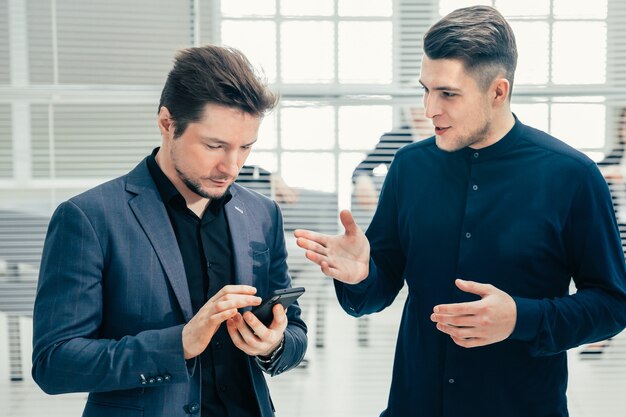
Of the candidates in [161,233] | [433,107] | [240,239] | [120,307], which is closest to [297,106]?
[433,107]

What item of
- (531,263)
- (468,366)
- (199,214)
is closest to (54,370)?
(199,214)

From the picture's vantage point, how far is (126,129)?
10.6ft

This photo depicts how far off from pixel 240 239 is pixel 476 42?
688mm

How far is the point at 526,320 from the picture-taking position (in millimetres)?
1614

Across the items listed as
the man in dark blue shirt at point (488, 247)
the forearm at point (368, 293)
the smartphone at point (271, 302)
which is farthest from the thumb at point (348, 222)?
the smartphone at point (271, 302)

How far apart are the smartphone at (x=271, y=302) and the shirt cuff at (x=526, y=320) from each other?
1.48ft

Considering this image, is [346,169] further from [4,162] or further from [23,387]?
[23,387]

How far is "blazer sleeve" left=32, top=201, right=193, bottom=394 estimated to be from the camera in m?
1.48

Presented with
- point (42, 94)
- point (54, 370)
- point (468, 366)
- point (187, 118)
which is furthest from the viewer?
point (42, 94)

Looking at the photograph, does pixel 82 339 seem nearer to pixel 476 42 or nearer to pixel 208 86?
pixel 208 86

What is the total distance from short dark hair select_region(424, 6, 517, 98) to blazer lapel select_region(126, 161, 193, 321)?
709mm

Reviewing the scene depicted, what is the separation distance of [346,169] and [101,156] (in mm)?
1023

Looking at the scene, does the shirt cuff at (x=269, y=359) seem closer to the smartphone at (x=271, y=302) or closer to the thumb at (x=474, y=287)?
the smartphone at (x=271, y=302)

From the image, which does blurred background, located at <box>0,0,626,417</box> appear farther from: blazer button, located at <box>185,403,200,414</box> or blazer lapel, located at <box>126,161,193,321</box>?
blazer button, located at <box>185,403,200,414</box>
